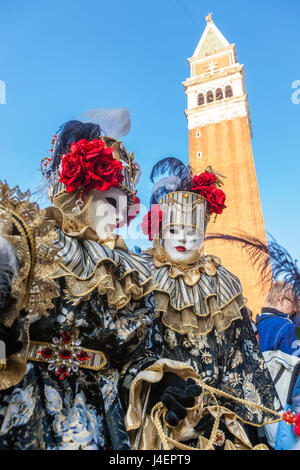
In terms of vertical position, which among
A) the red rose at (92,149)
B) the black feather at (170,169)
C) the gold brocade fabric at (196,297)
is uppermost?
the black feather at (170,169)

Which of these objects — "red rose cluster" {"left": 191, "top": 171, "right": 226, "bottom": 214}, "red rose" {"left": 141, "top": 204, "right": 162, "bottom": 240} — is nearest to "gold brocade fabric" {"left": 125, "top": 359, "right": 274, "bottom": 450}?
"red rose" {"left": 141, "top": 204, "right": 162, "bottom": 240}

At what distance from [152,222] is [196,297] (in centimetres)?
79

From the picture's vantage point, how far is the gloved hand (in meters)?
1.38

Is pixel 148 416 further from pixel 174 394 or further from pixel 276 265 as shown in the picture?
pixel 276 265

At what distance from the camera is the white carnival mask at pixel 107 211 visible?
73.9 inches

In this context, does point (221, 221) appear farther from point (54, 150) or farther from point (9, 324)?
point (9, 324)

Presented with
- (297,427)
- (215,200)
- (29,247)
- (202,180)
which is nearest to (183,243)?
(215,200)

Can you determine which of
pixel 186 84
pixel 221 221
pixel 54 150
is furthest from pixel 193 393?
pixel 186 84

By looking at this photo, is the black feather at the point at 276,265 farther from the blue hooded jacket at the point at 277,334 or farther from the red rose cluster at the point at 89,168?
the red rose cluster at the point at 89,168

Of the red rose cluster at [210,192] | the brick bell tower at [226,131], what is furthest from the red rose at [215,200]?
the brick bell tower at [226,131]

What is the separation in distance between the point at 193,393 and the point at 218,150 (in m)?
15.7

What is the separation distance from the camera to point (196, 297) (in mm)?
2281

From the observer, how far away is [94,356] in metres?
1.44

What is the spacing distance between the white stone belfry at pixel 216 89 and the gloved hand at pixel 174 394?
1600 centimetres
